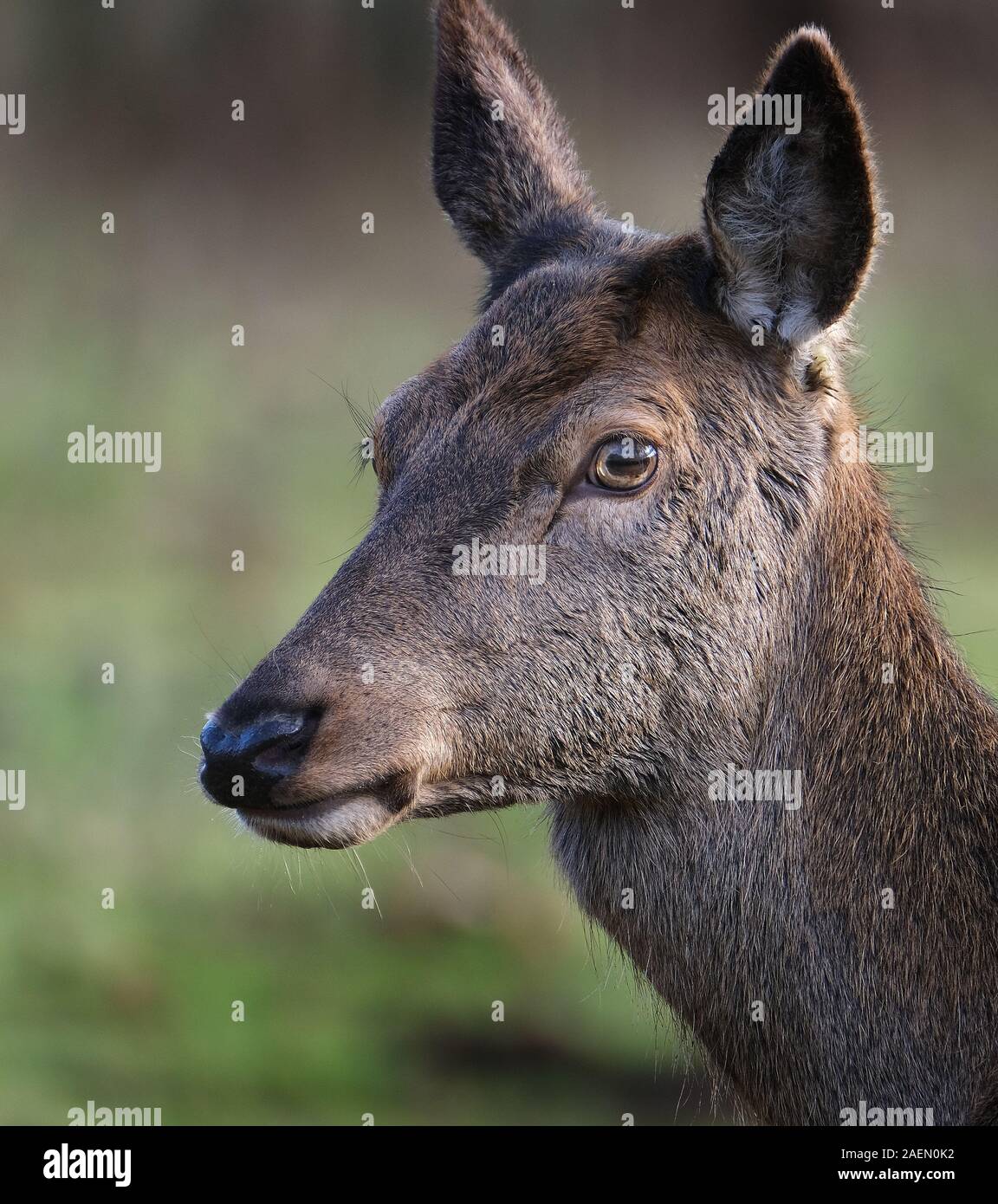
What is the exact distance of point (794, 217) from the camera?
5254 millimetres

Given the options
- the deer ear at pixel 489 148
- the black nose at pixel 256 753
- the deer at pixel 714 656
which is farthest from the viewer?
the deer ear at pixel 489 148

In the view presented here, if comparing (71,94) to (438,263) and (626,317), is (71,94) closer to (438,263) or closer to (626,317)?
(438,263)

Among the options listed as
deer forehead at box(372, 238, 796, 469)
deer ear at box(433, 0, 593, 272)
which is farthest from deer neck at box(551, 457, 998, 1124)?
deer ear at box(433, 0, 593, 272)

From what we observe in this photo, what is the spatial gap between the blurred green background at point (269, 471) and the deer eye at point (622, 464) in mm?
6639

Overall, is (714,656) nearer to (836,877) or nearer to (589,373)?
(836,877)

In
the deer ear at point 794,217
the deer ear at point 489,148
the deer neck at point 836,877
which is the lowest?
the deer neck at point 836,877

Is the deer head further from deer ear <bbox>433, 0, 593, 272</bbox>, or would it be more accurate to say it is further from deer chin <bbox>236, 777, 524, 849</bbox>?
deer ear <bbox>433, 0, 593, 272</bbox>

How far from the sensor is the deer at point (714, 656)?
497 centimetres

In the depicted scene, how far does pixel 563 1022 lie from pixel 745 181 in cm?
821

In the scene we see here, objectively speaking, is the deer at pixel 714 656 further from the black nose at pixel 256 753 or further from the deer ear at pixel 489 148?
the deer ear at pixel 489 148

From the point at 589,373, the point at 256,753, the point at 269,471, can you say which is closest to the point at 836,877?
the point at 589,373

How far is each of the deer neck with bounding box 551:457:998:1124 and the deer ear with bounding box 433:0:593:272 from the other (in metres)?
1.92

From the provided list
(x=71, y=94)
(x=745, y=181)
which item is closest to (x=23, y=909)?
(x=745, y=181)

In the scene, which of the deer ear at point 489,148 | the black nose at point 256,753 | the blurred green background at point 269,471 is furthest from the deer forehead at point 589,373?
the blurred green background at point 269,471
